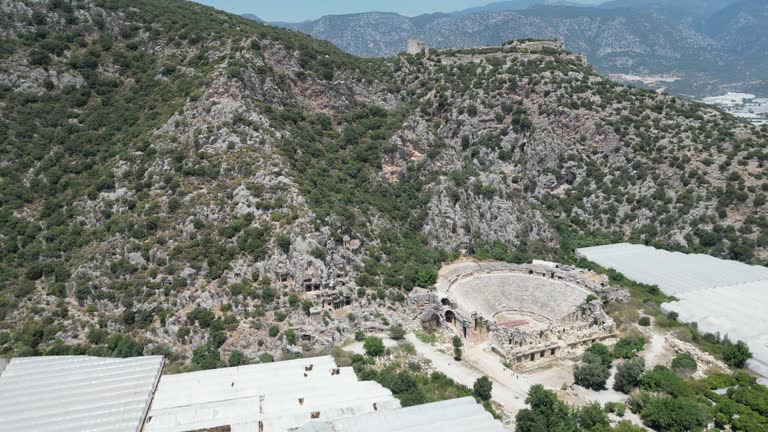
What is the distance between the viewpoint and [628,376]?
41531 mm

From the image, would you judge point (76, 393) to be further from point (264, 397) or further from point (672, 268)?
point (672, 268)

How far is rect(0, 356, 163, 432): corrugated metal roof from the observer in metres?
35.6

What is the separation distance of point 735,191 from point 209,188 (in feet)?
259

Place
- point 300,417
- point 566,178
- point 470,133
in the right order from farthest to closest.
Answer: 1. point 470,133
2. point 566,178
3. point 300,417

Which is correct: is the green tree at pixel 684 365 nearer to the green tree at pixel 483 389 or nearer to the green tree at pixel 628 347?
the green tree at pixel 628 347

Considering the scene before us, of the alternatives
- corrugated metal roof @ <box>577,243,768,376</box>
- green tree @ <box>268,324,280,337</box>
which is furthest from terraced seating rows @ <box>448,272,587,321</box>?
green tree @ <box>268,324,280,337</box>

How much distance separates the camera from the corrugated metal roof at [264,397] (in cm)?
3572

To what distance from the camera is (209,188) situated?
56.9 m

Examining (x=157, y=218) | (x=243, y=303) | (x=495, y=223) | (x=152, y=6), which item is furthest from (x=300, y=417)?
(x=152, y=6)

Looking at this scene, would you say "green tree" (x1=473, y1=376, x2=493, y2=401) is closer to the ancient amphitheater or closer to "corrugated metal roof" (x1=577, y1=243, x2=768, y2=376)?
the ancient amphitheater

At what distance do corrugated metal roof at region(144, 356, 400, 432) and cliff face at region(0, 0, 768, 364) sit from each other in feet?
15.9

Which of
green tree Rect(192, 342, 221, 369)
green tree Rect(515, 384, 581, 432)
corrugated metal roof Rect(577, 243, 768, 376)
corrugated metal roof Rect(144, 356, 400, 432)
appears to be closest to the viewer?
green tree Rect(515, 384, 581, 432)


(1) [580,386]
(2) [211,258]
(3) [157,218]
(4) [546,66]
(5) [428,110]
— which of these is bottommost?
(1) [580,386]

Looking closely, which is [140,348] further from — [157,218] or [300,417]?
[300,417]
